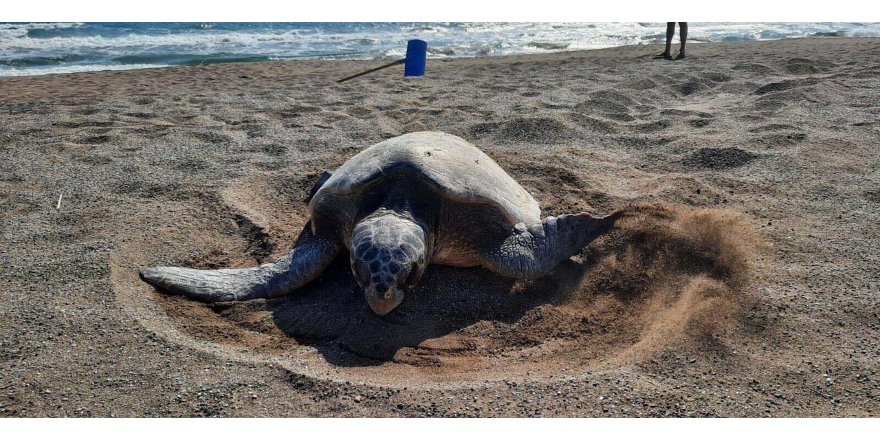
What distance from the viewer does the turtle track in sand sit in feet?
7.73

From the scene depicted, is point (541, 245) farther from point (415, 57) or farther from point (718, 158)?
point (415, 57)

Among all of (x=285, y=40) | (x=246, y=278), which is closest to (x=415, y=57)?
(x=246, y=278)

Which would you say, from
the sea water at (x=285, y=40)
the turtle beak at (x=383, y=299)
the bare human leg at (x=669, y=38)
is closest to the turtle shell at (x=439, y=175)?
the turtle beak at (x=383, y=299)

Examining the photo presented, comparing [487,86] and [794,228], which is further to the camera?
[487,86]

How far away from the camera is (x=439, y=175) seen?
3127mm

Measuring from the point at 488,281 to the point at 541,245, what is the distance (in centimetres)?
35

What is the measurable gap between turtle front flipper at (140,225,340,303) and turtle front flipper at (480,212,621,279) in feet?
3.03

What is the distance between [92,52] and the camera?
14242mm

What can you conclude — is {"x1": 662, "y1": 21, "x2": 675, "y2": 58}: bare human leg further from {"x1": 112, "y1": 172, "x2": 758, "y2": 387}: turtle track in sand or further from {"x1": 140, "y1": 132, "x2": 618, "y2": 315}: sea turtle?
{"x1": 140, "y1": 132, "x2": 618, "y2": 315}: sea turtle

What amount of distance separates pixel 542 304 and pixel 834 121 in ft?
13.5

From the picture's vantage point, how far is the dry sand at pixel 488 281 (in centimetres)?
208

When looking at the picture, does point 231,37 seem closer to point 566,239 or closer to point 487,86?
point 487,86

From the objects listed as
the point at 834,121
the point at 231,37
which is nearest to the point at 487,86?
the point at 834,121

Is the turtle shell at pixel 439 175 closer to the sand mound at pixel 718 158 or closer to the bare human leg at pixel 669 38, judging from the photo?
the sand mound at pixel 718 158
